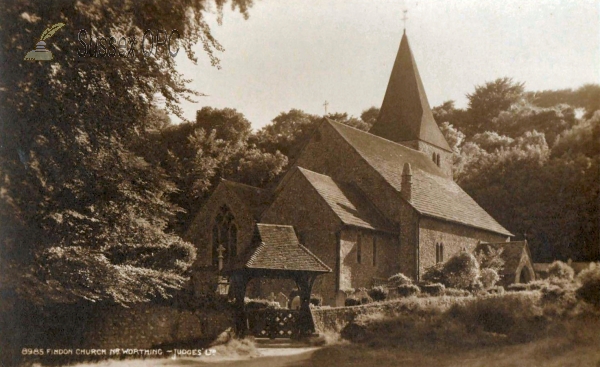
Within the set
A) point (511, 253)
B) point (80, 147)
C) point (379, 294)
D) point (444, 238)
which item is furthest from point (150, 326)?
point (511, 253)

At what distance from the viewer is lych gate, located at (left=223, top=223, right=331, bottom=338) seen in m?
17.6

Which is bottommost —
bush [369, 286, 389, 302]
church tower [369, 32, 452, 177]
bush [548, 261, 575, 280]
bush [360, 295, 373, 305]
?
bush [360, 295, 373, 305]

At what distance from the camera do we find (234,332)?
17266 mm

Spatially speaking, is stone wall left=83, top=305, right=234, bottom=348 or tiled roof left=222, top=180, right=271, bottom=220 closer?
stone wall left=83, top=305, right=234, bottom=348

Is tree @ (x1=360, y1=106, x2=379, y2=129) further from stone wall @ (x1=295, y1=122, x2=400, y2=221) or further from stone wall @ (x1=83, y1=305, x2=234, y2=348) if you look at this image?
stone wall @ (x1=83, y1=305, x2=234, y2=348)

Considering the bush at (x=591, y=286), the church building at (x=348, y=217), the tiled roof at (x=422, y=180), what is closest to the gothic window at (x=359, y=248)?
the church building at (x=348, y=217)

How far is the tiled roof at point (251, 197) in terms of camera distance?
2822cm

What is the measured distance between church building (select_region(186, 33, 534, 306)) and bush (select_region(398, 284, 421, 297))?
3.01 meters

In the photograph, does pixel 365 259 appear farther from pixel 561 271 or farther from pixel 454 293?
pixel 561 271

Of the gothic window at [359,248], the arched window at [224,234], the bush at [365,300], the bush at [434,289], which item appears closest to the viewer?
the bush at [365,300]

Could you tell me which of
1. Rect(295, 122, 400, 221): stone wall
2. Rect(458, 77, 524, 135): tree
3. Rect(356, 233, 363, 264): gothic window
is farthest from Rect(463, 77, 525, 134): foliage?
Rect(356, 233, 363, 264): gothic window

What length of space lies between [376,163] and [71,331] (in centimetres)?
1987

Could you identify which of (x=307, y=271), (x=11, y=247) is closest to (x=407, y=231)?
(x=307, y=271)

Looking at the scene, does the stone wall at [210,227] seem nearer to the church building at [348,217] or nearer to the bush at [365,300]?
the church building at [348,217]
